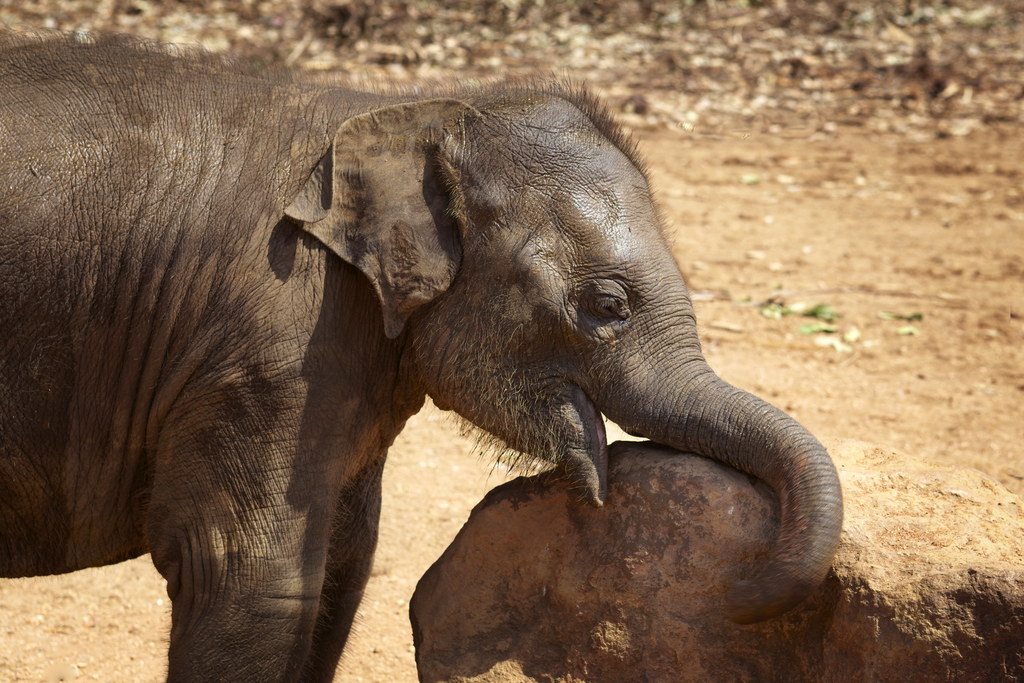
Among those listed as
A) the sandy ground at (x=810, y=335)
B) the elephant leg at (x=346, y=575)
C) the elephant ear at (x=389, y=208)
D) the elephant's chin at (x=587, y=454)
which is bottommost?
the sandy ground at (x=810, y=335)

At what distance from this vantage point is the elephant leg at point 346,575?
12.8 ft

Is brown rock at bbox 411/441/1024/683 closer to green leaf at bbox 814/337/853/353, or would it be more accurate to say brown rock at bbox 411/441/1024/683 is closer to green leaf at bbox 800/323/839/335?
green leaf at bbox 814/337/853/353

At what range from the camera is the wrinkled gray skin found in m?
3.06

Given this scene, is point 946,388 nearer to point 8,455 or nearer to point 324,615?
point 324,615

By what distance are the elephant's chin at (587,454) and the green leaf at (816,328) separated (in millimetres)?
4996

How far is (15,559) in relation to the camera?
3.36m

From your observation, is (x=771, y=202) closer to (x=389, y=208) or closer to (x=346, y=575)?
(x=346, y=575)

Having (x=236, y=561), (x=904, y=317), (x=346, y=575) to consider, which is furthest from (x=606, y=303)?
(x=904, y=317)

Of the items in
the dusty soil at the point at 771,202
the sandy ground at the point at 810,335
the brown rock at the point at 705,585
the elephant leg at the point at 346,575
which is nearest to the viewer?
the brown rock at the point at 705,585

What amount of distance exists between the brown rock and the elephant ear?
2.46 ft

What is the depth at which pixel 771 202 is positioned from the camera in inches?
416

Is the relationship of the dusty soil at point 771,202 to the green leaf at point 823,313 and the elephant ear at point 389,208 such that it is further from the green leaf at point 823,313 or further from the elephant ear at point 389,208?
the elephant ear at point 389,208

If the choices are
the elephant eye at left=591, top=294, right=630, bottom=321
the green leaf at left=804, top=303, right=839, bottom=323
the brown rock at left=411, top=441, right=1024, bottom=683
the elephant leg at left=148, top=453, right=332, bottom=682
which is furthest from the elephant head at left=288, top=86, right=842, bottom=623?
the green leaf at left=804, top=303, right=839, bottom=323

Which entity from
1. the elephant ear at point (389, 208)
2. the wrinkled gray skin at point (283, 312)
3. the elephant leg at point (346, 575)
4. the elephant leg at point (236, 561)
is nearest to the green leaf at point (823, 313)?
the elephant leg at point (346, 575)
